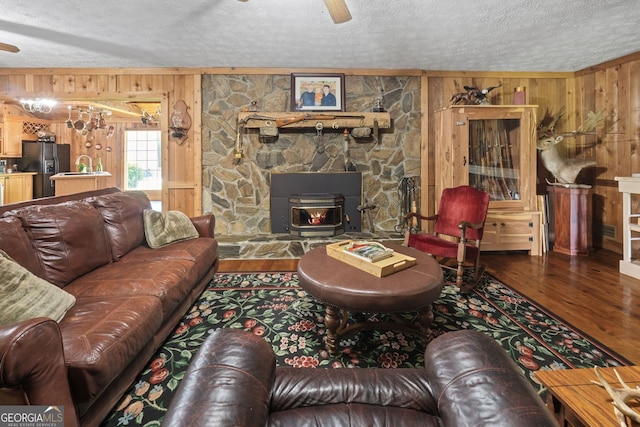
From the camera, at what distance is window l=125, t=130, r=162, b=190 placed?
31.6 feet

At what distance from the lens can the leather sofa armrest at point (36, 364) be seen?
102cm

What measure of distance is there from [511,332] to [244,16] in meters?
3.38

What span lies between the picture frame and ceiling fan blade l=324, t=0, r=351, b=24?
84.3 inches

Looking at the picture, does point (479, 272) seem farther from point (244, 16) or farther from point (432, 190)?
point (244, 16)

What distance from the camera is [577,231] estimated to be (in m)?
4.15

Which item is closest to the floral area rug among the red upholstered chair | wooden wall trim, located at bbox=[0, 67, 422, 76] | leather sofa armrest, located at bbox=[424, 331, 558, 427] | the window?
the red upholstered chair

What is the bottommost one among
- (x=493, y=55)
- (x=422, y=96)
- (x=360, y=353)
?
(x=360, y=353)

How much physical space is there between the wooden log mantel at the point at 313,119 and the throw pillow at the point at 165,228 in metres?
1.79

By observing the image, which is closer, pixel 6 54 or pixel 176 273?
pixel 176 273

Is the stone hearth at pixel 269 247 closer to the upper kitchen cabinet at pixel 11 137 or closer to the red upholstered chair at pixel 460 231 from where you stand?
the red upholstered chair at pixel 460 231

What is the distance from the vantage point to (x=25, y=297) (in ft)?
4.71

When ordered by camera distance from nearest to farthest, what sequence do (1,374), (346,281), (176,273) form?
(1,374) < (346,281) < (176,273)

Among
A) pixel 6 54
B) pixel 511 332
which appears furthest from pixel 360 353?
pixel 6 54

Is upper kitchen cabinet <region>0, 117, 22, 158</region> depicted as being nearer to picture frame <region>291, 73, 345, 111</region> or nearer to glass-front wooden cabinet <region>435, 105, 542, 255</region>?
picture frame <region>291, 73, 345, 111</region>
